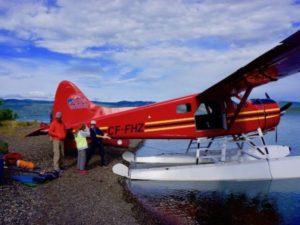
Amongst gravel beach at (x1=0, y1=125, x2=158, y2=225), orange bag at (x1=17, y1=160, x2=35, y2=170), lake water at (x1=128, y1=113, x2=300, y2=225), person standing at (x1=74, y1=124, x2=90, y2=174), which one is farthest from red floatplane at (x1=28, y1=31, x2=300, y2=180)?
orange bag at (x1=17, y1=160, x2=35, y2=170)

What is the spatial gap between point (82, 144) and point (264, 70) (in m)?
5.17

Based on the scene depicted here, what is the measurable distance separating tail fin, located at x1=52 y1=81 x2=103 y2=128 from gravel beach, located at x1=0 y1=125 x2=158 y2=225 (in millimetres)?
2144

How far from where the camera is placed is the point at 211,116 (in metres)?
11.0

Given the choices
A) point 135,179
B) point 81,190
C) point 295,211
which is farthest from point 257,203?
point 81,190

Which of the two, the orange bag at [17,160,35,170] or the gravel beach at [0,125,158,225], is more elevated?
the orange bag at [17,160,35,170]

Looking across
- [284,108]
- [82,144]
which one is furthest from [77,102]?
[284,108]

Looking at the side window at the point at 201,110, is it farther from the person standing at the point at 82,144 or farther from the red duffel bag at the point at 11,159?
the red duffel bag at the point at 11,159

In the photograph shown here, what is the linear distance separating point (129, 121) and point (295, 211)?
190 inches

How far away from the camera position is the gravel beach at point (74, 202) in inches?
243

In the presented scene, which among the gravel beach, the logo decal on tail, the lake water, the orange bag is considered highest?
the logo decal on tail

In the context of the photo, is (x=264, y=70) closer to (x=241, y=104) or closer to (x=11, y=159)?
(x=241, y=104)

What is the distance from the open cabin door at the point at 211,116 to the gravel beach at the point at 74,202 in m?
2.93

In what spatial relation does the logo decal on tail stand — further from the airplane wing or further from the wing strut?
the wing strut

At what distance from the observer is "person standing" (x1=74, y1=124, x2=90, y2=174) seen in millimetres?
10281
